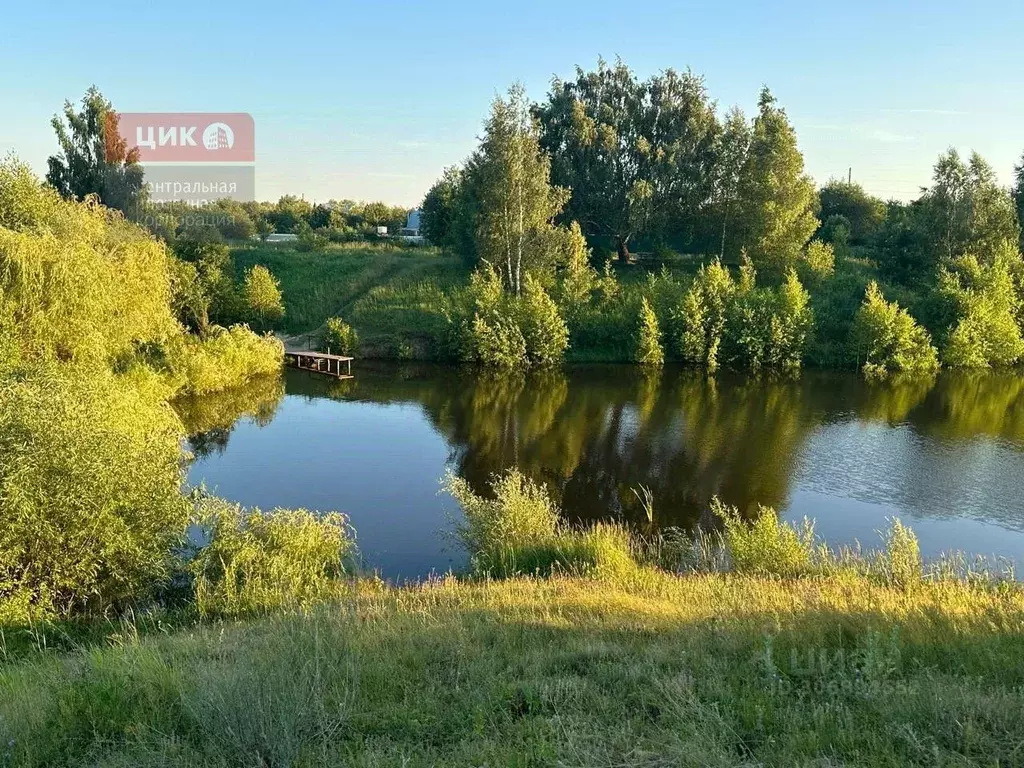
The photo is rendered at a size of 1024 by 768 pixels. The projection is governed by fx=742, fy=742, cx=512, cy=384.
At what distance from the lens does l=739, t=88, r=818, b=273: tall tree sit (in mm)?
39375

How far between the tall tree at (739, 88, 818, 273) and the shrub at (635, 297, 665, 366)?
870cm

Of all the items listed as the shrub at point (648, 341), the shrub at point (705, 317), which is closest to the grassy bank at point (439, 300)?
the shrub at point (648, 341)

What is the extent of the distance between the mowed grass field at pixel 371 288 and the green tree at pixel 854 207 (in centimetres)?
2956

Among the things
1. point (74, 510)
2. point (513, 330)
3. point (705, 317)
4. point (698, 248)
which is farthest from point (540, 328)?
point (74, 510)

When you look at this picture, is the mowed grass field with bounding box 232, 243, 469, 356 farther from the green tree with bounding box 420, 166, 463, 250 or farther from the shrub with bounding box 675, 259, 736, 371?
the shrub with bounding box 675, 259, 736, 371

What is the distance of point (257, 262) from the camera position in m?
45.1

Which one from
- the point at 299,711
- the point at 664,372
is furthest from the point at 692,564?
the point at 664,372

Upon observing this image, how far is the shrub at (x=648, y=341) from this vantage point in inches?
1432

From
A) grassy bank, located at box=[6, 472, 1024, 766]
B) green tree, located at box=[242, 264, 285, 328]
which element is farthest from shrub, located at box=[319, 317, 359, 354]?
grassy bank, located at box=[6, 472, 1024, 766]

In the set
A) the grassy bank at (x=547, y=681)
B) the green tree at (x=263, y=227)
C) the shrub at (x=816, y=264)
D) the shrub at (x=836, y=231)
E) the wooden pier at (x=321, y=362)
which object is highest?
the green tree at (x=263, y=227)

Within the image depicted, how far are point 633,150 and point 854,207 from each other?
22.6 m

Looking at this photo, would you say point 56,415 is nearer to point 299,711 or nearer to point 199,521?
A: point 199,521

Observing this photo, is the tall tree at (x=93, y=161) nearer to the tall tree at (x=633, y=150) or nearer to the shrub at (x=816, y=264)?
the tall tree at (x=633, y=150)

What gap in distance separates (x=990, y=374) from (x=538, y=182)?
24.1 meters
